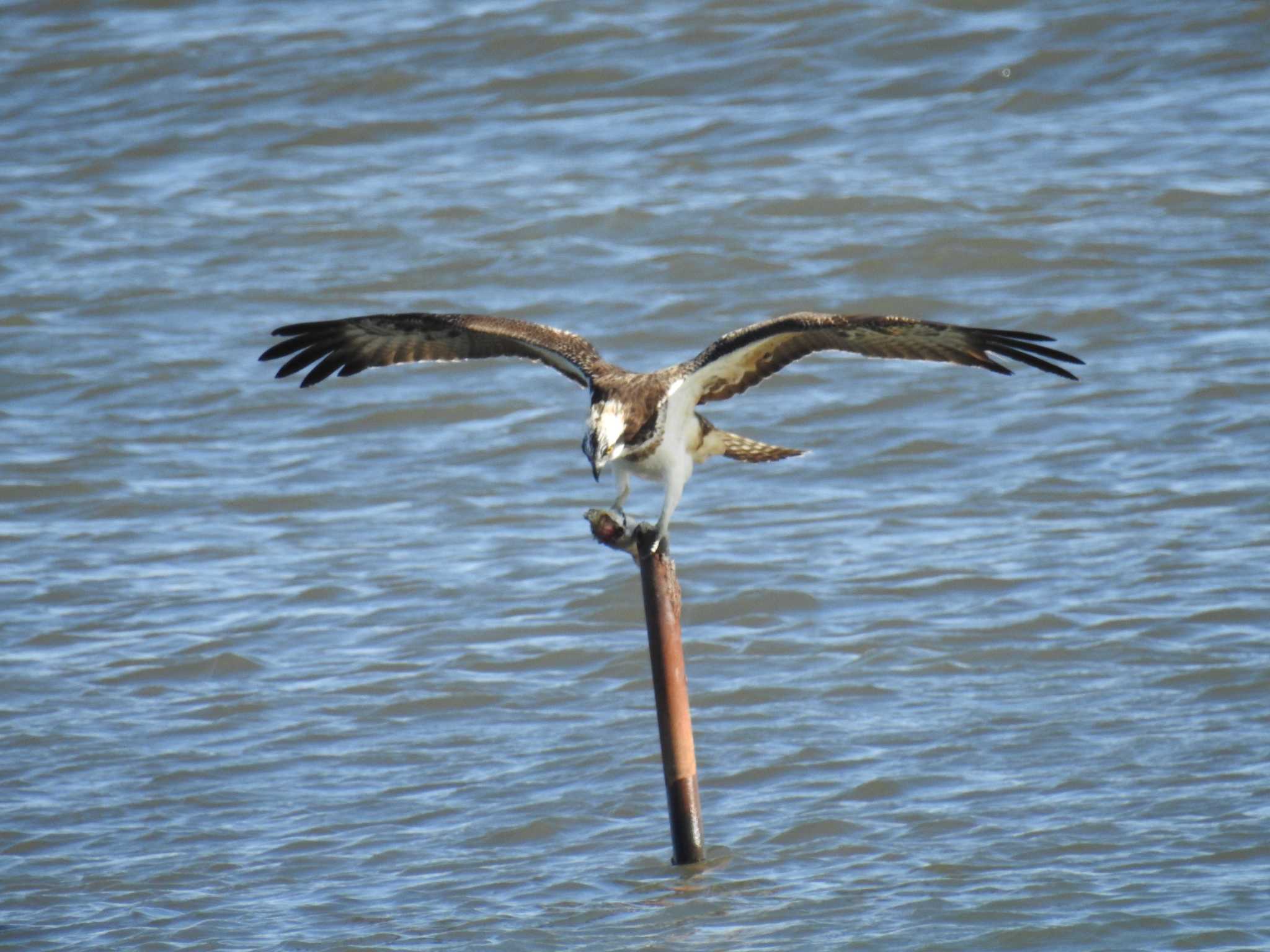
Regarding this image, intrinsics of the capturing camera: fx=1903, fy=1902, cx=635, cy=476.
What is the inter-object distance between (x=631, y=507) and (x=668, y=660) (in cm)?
429

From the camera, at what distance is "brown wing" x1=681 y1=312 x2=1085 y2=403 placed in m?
5.49

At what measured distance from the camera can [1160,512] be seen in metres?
9.00

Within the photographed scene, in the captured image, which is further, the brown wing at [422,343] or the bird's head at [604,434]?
the brown wing at [422,343]

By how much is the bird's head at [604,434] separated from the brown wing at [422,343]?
0.54m

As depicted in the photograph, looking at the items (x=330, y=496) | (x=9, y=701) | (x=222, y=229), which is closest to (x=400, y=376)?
(x=330, y=496)

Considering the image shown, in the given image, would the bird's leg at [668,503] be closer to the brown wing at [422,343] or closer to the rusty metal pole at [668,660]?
the rusty metal pole at [668,660]

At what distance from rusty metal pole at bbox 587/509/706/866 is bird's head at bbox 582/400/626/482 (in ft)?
0.52

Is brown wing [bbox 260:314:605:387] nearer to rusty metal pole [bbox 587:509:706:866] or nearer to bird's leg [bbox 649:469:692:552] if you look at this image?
bird's leg [bbox 649:469:692:552]

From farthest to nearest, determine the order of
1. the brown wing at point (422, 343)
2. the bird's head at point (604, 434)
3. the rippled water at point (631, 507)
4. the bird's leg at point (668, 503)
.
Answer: the rippled water at point (631, 507) → the brown wing at point (422, 343) → the bird's leg at point (668, 503) → the bird's head at point (604, 434)

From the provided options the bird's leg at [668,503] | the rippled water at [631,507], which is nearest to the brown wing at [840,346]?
the bird's leg at [668,503]

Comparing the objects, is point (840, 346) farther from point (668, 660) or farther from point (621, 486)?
point (668, 660)

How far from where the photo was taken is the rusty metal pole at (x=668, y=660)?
5.59m

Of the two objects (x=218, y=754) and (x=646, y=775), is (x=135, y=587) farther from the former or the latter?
(x=646, y=775)

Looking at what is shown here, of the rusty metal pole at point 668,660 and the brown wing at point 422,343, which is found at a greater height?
the brown wing at point 422,343
